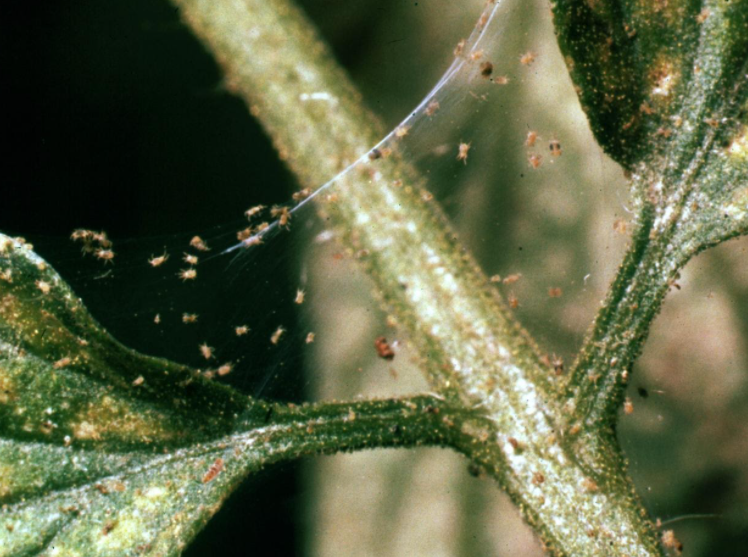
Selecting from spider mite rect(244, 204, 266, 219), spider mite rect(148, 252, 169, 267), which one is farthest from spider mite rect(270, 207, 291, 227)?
spider mite rect(148, 252, 169, 267)

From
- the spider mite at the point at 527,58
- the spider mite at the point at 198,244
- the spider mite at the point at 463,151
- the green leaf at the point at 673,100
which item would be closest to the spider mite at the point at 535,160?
the spider mite at the point at 463,151

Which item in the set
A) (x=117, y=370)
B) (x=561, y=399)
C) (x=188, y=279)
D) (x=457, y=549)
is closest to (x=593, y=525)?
(x=561, y=399)

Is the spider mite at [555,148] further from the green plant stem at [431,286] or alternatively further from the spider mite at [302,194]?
the spider mite at [302,194]

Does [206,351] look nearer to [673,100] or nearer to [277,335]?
[277,335]

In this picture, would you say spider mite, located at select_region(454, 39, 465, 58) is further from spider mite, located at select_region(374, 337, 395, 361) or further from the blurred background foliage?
spider mite, located at select_region(374, 337, 395, 361)

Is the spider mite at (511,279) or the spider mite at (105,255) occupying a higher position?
the spider mite at (105,255)

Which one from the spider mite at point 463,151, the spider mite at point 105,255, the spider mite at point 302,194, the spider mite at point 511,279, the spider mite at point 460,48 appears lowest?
the spider mite at point 511,279
